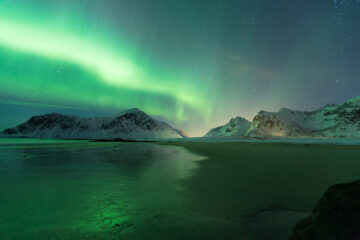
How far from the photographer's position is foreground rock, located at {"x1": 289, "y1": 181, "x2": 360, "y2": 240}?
2664mm

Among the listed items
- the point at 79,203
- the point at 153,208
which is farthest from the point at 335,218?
the point at 79,203

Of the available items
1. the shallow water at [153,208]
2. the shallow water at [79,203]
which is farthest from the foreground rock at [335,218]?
the shallow water at [79,203]

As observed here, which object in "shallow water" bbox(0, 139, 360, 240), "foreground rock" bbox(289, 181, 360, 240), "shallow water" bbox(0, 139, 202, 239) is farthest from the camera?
"shallow water" bbox(0, 139, 202, 239)

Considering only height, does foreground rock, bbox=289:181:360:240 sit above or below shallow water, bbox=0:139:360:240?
above

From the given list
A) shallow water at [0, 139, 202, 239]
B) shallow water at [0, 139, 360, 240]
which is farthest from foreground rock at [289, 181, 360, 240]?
shallow water at [0, 139, 202, 239]

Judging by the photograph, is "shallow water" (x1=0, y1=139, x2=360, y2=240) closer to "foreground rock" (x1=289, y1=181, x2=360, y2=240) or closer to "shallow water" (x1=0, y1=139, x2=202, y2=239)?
"shallow water" (x1=0, y1=139, x2=202, y2=239)

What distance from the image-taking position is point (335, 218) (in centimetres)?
290

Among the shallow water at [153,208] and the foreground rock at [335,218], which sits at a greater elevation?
the foreground rock at [335,218]

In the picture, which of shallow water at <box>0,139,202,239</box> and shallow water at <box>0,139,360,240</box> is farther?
shallow water at <box>0,139,202,239</box>

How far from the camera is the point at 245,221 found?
4.21m

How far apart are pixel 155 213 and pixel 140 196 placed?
1.57 m

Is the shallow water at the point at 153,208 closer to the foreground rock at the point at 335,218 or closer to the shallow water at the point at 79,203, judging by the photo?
the shallow water at the point at 79,203

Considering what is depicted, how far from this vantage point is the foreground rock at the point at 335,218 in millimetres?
2664

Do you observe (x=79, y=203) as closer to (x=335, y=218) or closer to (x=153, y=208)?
(x=153, y=208)
